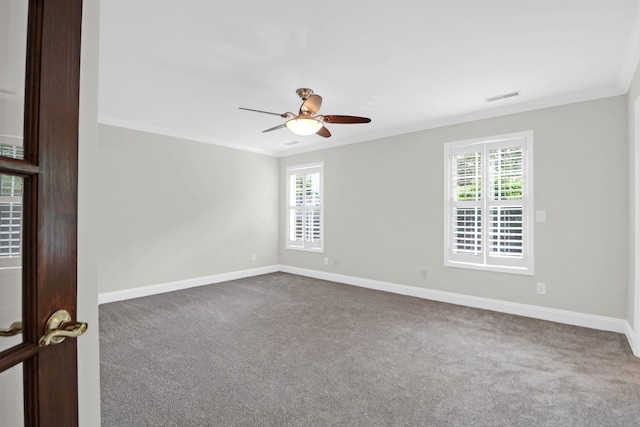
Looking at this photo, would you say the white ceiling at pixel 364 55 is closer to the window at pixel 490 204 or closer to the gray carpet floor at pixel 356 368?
the window at pixel 490 204

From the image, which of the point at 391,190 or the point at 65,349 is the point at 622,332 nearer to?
the point at 391,190

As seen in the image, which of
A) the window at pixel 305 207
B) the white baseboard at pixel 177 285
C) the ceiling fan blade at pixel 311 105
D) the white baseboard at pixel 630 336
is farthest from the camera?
the window at pixel 305 207

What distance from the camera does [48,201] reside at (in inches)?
30.4

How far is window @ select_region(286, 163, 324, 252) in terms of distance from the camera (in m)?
6.22

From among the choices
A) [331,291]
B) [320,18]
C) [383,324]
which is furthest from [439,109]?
[331,291]

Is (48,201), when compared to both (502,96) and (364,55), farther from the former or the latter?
(502,96)

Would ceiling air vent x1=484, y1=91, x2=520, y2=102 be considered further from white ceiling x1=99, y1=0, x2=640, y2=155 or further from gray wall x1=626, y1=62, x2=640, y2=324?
gray wall x1=626, y1=62, x2=640, y2=324

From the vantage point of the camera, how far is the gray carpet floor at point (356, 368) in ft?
6.57

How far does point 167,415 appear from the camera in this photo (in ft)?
6.50

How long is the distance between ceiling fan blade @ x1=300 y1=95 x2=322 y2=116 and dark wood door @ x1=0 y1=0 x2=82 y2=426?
7.52ft

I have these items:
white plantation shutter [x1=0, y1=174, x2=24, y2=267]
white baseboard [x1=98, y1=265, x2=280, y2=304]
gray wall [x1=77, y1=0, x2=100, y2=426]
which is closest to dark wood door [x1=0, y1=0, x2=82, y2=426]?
white plantation shutter [x1=0, y1=174, x2=24, y2=267]

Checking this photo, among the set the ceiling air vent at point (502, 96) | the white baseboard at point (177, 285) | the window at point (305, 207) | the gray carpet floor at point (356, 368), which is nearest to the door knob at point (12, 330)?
the gray carpet floor at point (356, 368)

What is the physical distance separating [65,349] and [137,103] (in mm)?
3848

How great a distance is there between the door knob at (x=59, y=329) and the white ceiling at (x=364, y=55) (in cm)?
205
